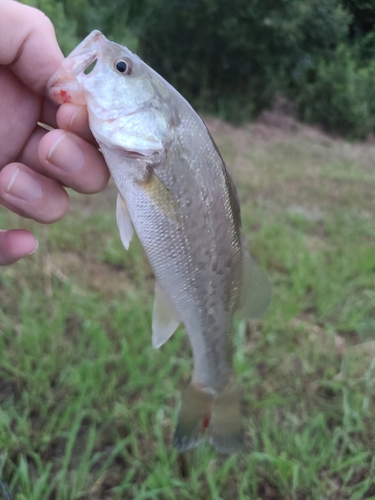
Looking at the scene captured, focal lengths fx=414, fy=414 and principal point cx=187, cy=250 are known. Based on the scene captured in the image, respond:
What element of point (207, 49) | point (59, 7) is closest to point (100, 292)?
point (59, 7)

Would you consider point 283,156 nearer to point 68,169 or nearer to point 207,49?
point 207,49

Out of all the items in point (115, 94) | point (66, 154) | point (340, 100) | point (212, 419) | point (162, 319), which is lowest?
point (340, 100)

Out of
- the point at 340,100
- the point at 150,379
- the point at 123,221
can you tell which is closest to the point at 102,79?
the point at 123,221

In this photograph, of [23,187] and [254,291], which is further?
[254,291]

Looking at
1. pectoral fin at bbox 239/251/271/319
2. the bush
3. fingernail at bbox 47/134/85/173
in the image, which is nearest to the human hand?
fingernail at bbox 47/134/85/173

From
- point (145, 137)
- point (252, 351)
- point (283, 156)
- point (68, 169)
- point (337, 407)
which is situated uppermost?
point (145, 137)

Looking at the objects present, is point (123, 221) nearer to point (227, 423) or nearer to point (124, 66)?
point (124, 66)
